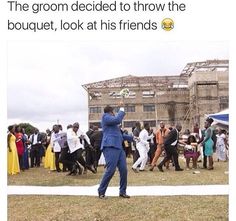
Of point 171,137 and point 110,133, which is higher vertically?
point 110,133

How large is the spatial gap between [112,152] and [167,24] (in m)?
3.13

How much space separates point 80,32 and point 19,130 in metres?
8.73

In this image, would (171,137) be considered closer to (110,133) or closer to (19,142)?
(19,142)

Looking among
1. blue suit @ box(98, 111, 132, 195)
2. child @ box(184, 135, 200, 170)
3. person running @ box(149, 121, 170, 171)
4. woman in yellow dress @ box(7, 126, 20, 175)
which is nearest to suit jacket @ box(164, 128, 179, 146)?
person running @ box(149, 121, 170, 171)

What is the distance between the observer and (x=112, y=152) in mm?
6809

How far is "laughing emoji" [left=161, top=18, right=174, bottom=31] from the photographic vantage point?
4.00m

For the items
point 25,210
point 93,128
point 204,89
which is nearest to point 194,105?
point 204,89

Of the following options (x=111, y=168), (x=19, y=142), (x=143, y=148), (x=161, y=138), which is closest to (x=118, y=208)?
(x=111, y=168)

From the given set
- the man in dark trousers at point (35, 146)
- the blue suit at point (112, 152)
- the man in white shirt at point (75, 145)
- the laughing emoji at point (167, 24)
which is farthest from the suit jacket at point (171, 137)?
the laughing emoji at point (167, 24)

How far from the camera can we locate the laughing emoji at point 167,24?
4.00m

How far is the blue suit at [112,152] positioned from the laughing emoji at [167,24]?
2809 millimetres

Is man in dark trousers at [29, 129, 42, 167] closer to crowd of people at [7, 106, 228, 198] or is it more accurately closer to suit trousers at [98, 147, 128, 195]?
crowd of people at [7, 106, 228, 198]

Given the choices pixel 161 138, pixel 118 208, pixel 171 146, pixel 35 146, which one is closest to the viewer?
pixel 118 208

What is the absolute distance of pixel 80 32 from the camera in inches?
156
